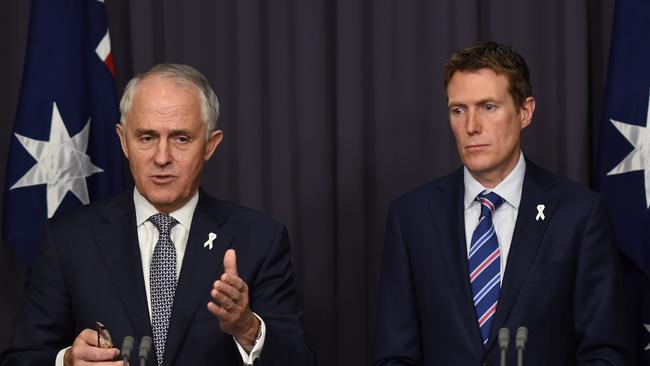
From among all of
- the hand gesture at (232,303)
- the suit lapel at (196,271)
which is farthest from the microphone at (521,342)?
the suit lapel at (196,271)

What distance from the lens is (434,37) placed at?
417 centimetres

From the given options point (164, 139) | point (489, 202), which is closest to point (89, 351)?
point (164, 139)

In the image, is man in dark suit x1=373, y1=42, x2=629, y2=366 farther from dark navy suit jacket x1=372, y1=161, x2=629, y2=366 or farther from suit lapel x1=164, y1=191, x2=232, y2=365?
suit lapel x1=164, y1=191, x2=232, y2=365

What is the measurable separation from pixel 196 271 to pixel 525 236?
100cm

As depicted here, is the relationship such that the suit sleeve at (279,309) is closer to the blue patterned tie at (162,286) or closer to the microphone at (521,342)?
the blue patterned tie at (162,286)

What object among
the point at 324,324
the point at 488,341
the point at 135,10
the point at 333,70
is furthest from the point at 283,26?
the point at 488,341

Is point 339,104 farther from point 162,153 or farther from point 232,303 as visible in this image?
point 232,303

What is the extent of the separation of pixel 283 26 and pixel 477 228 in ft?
4.31

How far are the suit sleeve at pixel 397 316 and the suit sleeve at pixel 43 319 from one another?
0.94m

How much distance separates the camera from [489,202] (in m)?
3.40

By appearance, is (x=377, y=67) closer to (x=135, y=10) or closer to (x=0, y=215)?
(x=135, y=10)

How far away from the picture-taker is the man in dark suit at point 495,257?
10.6 feet

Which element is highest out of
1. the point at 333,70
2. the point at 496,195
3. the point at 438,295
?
the point at 333,70

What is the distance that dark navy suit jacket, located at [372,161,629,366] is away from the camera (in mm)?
3229
